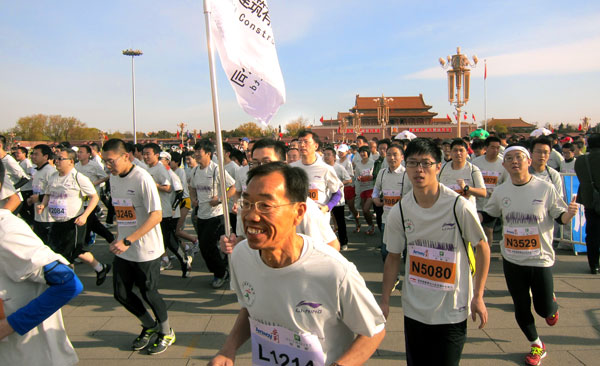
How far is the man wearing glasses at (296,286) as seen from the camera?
1.52m

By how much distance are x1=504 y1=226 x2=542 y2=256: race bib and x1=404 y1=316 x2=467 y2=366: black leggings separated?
51.2 inches

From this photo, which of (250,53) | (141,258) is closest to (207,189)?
(141,258)

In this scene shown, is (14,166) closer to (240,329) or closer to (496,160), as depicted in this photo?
(240,329)

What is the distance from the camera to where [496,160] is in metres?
6.07

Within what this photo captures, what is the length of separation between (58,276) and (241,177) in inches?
128

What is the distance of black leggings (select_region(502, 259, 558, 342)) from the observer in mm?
3240

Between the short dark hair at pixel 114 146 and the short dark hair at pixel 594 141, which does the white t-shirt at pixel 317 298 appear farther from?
the short dark hair at pixel 594 141

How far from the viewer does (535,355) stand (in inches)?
126

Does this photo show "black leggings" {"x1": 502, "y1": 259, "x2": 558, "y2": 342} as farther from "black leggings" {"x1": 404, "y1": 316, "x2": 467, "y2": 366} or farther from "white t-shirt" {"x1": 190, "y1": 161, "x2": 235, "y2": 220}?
"white t-shirt" {"x1": 190, "y1": 161, "x2": 235, "y2": 220}

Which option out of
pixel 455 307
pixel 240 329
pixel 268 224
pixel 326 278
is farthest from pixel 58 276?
pixel 455 307

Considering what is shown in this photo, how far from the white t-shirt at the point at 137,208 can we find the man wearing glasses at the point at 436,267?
2.25 m

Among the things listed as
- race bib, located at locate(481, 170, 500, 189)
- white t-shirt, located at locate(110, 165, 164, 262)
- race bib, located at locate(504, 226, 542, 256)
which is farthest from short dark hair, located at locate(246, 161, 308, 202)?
race bib, located at locate(481, 170, 500, 189)

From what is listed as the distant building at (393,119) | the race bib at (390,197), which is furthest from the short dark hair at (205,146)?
the distant building at (393,119)

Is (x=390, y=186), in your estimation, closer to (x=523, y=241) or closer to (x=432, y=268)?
(x=523, y=241)
